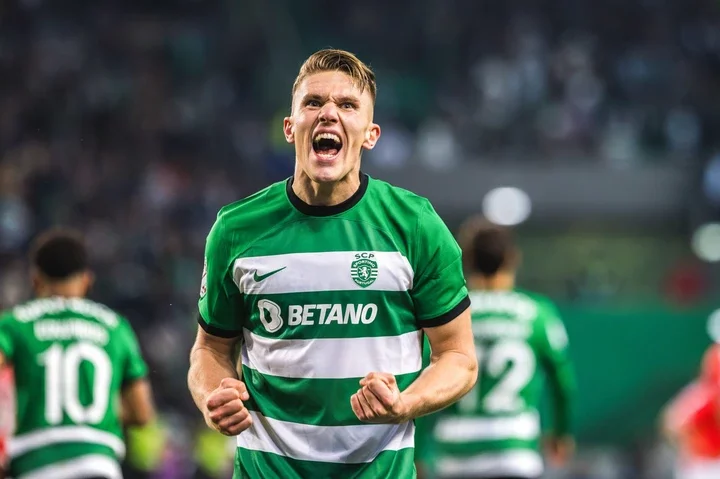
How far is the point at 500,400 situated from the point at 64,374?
8.20 ft

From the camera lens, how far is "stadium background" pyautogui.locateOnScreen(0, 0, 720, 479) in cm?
1529

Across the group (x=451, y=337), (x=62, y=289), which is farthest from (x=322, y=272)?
(x=62, y=289)

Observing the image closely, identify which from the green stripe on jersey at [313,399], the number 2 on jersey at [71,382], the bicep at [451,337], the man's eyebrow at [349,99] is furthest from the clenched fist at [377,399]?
the number 2 on jersey at [71,382]

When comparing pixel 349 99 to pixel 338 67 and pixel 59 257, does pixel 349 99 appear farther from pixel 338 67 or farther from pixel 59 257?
pixel 59 257

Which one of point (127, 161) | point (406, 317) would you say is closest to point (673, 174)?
point (127, 161)

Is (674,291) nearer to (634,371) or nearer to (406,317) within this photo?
(634,371)

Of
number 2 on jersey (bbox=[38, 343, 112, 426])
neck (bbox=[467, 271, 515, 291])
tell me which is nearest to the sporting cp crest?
number 2 on jersey (bbox=[38, 343, 112, 426])

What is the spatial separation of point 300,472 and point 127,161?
12.8 m

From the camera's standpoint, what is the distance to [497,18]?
20.8m

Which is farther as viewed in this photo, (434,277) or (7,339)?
(7,339)

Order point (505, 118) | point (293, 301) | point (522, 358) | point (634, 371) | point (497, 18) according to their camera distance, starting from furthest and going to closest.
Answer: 1. point (497, 18)
2. point (505, 118)
3. point (634, 371)
4. point (522, 358)
5. point (293, 301)

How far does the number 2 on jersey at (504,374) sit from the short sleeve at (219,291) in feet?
10.6

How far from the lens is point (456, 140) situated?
62.5 ft

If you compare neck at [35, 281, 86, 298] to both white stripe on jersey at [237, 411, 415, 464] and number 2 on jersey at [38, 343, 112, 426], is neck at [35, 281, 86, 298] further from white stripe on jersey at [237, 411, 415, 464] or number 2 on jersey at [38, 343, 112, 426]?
white stripe on jersey at [237, 411, 415, 464]
